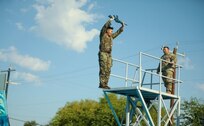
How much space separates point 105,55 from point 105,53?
0.09 metres

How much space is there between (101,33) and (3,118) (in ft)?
38.6

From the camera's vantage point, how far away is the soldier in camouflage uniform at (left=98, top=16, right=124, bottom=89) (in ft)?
52.0

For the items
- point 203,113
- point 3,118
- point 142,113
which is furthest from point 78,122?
point 142,113

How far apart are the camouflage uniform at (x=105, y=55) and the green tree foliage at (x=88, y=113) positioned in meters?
39.9

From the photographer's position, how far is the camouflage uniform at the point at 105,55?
15852mm

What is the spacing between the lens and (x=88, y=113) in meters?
61.8

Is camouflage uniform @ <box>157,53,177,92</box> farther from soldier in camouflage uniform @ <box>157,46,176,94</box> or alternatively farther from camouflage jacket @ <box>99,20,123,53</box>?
camouflage jacket @ <box>99,20,123,53</box>

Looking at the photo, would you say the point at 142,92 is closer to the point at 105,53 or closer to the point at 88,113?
the point at 105,53

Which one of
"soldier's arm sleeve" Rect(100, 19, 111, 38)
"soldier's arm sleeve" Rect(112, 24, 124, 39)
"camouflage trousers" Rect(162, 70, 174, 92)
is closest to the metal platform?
"camouflage trousers" Rect(162, 70, 174, 92)

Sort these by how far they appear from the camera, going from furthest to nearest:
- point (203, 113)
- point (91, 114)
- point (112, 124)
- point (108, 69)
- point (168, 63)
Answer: point (91, 114), point (112, 124), point (203, 113), point (168, 63), point (108, 69)

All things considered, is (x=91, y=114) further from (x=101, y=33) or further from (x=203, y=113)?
(x=101, y=33)

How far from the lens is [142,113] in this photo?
18156mm

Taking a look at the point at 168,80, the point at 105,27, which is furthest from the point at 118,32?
the point at 168,80

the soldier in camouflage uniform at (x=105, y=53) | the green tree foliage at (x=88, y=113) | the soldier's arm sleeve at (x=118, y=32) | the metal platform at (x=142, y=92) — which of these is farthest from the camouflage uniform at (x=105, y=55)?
the green tree foliage at (x=88, y=113)
